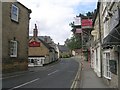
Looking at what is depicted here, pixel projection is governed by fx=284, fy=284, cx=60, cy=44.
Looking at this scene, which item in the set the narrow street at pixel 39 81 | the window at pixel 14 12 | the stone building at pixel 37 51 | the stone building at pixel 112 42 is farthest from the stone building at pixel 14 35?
the stone building at pixel 37 51

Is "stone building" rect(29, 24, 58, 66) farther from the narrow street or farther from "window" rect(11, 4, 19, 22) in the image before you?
the narrow street

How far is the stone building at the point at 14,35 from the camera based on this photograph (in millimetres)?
29141

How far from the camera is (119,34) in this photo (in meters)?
10.9

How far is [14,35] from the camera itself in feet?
106

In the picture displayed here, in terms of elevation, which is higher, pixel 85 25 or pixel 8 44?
pixel 85 25

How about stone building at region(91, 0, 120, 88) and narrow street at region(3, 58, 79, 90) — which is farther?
narrow street at region(3, 58, 79, 90)

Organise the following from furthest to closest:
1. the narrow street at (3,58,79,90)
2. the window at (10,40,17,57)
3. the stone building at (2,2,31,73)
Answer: the window at (10,40,17,57) < the stone building at (2,2,31,73) < the narrow street at (3,58,79,90)

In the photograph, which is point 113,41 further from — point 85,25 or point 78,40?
point 78,40

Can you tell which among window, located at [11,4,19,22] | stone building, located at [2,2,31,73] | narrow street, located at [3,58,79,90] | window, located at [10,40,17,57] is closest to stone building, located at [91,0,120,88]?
narrow street, located at [3,58,79,90]

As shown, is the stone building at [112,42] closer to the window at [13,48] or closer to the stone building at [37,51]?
the window at [13,48]

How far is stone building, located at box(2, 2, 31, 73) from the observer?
29141 millimetres

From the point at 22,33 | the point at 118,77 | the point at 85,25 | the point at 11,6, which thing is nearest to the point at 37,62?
the point at 85,25

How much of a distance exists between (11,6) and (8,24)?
2.14m

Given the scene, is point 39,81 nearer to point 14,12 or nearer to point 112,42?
point 112,42
